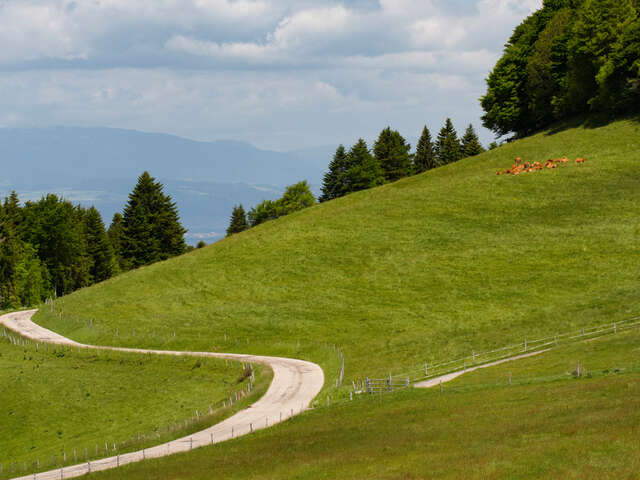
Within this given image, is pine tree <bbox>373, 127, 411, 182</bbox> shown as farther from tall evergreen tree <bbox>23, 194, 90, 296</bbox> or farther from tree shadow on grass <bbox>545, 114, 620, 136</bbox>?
tall evergreen tree <bbox>23, 194, 90, 296</bbox>

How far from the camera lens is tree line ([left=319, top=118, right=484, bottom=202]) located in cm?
14825

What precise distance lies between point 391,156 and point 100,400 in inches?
4234

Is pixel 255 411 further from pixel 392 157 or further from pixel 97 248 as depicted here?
pixel 392 157

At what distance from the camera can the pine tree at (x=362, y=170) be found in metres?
144

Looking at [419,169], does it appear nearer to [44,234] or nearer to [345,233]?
[345,233]

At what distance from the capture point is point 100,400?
177 feet

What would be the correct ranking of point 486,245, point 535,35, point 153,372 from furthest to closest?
point 535,35, point 486,245, point 153,372

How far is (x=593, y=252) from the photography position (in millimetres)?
71562

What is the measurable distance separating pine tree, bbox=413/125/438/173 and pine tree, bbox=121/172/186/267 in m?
53.9

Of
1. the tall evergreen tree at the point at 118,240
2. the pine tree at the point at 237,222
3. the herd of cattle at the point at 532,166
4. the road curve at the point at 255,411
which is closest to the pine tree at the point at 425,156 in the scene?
the pine tree at the point at 237,222

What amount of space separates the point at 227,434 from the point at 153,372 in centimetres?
2287

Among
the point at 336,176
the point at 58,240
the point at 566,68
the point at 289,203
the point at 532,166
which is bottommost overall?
the point at 532,166

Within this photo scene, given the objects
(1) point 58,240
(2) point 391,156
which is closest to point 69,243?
(1) point 58,240

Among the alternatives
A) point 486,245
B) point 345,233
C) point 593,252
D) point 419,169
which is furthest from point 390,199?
point 419,169
